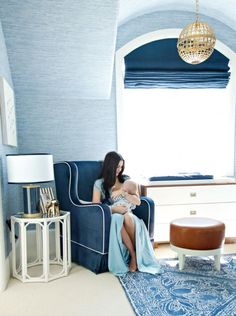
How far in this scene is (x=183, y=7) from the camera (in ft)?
13.1

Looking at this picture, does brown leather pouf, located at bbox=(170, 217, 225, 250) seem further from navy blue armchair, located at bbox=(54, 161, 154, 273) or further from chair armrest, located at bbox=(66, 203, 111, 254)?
chair armrest, located at bbox=(66, 203, 111, 254)

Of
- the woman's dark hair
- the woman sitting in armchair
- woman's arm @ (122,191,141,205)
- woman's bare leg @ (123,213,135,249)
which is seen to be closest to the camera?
the woman sitting in armchair

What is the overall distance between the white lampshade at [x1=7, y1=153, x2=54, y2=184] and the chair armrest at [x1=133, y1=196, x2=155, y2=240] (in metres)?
1.03

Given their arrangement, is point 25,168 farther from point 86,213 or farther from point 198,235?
point 198,235

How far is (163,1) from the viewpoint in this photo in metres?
3.78

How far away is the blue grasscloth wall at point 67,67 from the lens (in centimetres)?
298

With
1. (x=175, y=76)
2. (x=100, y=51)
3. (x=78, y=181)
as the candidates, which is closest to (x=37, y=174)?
(x=78, y=181)

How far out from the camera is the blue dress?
293 cm

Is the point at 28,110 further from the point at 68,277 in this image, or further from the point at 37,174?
the point at 68,277

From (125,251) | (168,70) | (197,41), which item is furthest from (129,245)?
(168,70)

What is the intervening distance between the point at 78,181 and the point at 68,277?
996 millimetres

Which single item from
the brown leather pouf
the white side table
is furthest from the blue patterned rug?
the white side table

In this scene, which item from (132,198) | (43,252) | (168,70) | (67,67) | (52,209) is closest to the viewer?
(43,252)

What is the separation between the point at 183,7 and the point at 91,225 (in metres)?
2.81
